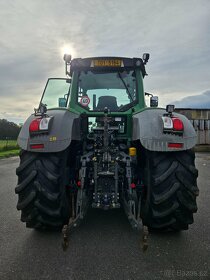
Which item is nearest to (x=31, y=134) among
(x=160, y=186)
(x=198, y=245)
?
(x=160, y=186)

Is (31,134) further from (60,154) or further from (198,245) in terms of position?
(198,245)

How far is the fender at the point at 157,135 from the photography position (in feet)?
9.02

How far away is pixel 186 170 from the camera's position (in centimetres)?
288

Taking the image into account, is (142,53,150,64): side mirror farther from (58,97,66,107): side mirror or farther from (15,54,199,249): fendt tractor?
(58,97,66,107): side mirror

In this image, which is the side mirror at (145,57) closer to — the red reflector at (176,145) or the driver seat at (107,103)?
the driver seat at (107,103)

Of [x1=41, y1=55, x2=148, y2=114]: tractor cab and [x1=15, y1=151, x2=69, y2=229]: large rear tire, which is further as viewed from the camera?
[x1=41, y1=55, x2=148, y2=114]: tractor cab

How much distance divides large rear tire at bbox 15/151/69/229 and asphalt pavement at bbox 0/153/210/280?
0.34 meters

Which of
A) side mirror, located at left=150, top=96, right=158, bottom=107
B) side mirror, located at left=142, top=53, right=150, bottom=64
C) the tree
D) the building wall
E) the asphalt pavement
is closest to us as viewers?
the asphalt pavement

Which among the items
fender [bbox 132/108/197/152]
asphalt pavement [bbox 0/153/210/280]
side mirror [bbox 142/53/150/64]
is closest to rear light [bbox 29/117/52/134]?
fender [bbox 132/108/197/152]

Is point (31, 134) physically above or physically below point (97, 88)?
below

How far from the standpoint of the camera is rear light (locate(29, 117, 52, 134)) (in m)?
2.82

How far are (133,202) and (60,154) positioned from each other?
104 cm

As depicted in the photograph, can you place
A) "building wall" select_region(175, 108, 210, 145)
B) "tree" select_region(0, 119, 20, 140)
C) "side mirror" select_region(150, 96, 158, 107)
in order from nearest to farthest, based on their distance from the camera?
"side mirror" select_region(150, 96, 158, 107), "building wall" select_region(175, 108, 210, 145), "tree" select_region(0, 119, 20, 140)

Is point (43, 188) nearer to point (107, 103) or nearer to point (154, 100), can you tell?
point (107, 103)
